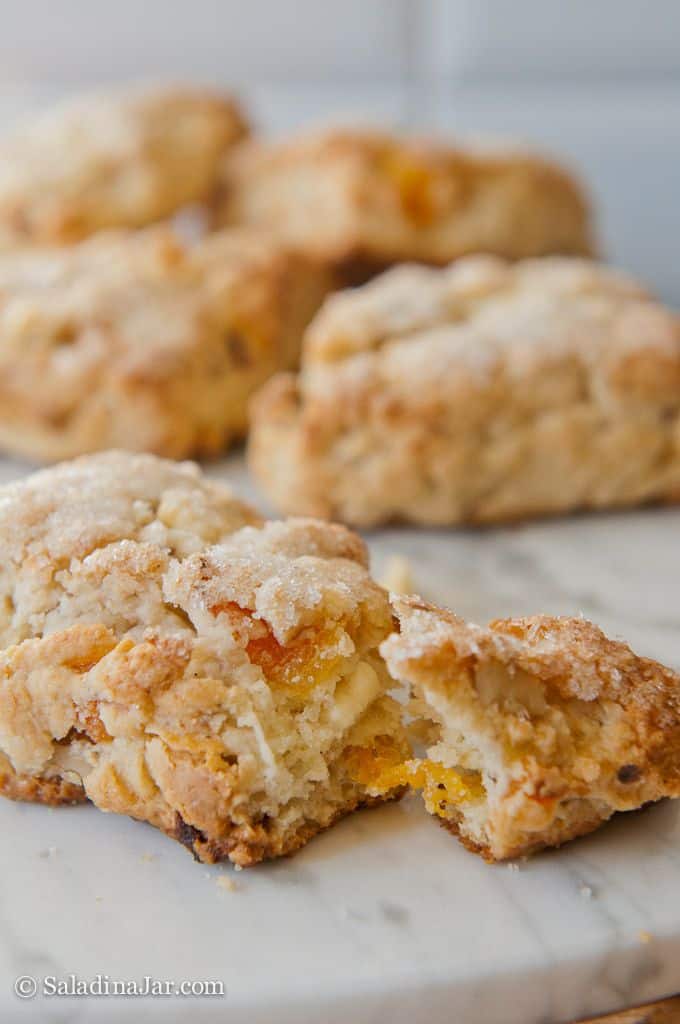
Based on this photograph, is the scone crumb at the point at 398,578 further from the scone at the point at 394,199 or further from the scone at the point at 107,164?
the scone at the point at 107,164

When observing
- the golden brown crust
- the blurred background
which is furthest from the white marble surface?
the blurred background

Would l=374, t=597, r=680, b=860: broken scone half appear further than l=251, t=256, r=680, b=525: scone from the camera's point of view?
No

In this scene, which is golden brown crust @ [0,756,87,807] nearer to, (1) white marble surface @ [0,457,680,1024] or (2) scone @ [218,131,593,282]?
(1) white marble surface @ [0,457,680,1024]

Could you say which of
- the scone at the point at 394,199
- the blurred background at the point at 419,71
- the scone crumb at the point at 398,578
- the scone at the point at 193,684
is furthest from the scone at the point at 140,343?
the blurred background at the point at 419,71

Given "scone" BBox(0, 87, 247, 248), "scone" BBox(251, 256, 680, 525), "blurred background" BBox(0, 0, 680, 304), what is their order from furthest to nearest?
"blurred background" BBox(0, 0, 680, 304) → "scone" BBox(0, 87, 247, 248) → "scone" BBox(251, 256, 680, 525)

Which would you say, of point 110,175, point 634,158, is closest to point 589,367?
point 110,175

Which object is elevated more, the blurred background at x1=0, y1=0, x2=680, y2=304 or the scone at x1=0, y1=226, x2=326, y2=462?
the blurred background at x1=0, y1=0, x2=680, y2=304

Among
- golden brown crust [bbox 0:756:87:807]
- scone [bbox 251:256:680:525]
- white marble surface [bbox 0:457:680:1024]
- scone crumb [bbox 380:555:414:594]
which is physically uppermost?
scone [bbox 251:256:680:525]
